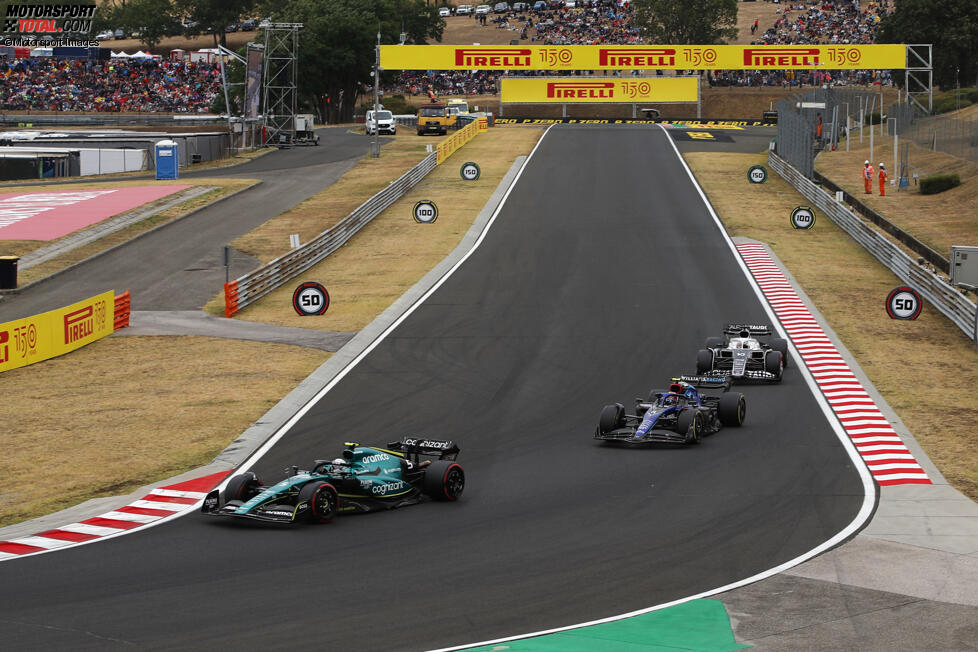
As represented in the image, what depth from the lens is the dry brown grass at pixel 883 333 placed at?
24609 millimetres

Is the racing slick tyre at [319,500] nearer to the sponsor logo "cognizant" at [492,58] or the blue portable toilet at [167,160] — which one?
the blue portable toilet at [167,160]

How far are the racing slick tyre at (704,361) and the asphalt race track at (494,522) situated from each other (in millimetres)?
1031

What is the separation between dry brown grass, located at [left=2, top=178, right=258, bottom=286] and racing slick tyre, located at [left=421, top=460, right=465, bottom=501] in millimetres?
30583

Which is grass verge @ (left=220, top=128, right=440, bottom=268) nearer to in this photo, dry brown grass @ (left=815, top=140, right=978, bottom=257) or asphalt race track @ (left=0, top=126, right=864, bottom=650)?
asphalt race track @ (left=0, top=126, right=864, bottom=650)

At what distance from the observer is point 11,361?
103 ft

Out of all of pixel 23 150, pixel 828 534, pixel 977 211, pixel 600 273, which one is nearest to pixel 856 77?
pixel 977 211

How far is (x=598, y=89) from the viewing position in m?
105

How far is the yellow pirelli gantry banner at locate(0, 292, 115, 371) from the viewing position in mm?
31500

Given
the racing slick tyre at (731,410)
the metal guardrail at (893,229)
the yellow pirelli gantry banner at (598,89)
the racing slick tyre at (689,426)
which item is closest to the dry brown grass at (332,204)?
the yellow pirelli gantry banner at (598,89)

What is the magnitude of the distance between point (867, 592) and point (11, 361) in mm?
23943

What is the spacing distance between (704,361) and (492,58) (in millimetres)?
70697

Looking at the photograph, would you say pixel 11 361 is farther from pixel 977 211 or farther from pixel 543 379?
pixel 977 211

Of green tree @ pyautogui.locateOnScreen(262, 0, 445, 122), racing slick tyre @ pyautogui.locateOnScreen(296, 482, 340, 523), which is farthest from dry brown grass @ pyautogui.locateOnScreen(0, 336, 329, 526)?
green tree @ pyautogui.locateOnScreen(262, 0, 445, 122)

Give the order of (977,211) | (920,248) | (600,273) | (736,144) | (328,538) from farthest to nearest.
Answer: (736,144) → (977,211) → (920,248) → (600,273) → (328,538)
